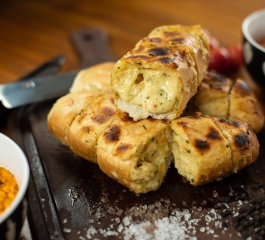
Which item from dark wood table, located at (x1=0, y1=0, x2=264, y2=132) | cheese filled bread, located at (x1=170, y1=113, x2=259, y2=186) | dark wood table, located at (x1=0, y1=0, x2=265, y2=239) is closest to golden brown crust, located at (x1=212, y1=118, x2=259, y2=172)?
cheese filled bread, located at (x1=170, y1=113, x2=259, y2=186)

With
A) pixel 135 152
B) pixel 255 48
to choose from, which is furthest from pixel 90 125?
pixel 255 48

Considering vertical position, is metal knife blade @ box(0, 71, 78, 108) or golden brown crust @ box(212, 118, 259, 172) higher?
metal knife blade @ box(0, 71, 78, 108)

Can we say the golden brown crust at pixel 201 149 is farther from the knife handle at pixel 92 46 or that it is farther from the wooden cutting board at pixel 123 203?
the knife handle at pixel 92 46

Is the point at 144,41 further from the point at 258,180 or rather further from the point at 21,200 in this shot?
the point at 21,200

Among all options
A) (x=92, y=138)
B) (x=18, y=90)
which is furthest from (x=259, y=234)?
(x=18, y=90)

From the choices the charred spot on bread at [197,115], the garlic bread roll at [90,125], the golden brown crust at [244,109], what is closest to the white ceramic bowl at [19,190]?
the garlic bread roll at [90,125]

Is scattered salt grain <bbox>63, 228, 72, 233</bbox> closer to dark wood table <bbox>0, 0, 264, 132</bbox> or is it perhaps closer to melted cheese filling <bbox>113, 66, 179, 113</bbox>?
melted cheese filling <bbox>113, 66, 179, 113</bbox>
